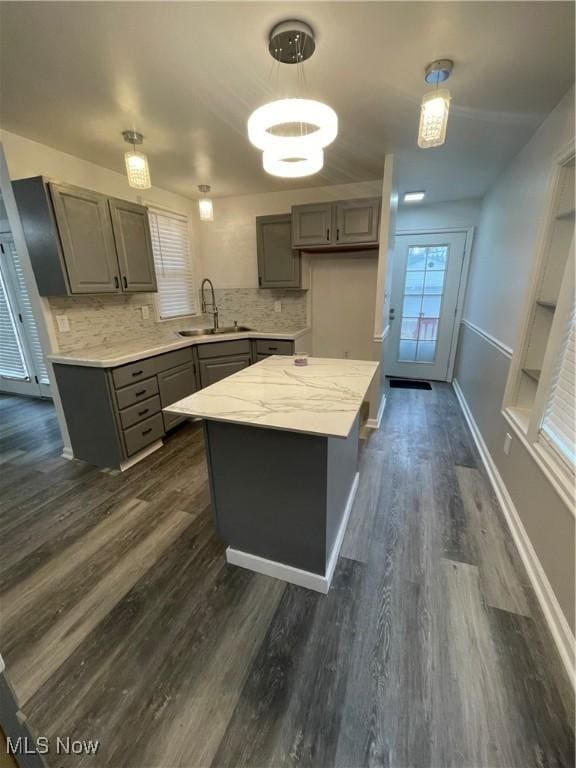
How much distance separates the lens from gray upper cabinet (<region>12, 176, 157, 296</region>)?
7.14ft

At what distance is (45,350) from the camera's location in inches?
99.8

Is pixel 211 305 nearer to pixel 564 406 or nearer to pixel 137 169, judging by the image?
pixel 137 169

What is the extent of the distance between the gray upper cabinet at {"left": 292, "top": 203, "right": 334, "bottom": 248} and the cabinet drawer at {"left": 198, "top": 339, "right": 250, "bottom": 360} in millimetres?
1228

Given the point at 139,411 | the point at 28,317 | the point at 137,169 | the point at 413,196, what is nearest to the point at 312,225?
the point at 413,196

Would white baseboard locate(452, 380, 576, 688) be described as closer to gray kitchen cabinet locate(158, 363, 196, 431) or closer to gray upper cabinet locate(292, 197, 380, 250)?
gray upper cabinet locate(292, 197, 380, 250)

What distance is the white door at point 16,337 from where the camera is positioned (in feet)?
12.5

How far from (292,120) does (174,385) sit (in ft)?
7.95

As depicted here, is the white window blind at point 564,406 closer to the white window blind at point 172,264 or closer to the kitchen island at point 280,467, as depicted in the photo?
the kitchen island at point 280,467

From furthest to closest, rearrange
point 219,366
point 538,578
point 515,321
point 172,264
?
point 172,264 < point 219,366 < point 515,321 < point 538,578

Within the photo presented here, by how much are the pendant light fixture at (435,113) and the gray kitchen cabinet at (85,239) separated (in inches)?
93.1

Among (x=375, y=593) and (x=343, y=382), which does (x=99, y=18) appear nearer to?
(x=343, y=382)

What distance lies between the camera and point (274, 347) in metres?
3.50

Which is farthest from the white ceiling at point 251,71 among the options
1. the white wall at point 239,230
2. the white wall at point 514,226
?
the white wall at point 239,230

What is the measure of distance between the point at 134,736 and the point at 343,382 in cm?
160
